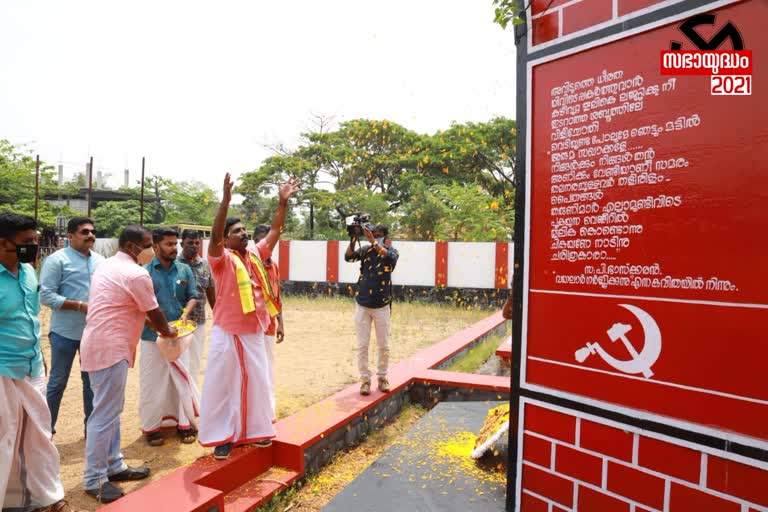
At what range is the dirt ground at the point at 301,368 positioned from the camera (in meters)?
3.68

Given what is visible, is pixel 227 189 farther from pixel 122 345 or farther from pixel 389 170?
pixel 389 170

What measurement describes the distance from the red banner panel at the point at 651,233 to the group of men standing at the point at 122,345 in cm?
196

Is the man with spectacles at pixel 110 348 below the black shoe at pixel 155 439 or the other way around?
the other way around

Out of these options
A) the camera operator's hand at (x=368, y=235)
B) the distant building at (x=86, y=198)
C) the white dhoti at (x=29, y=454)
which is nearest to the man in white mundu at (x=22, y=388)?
the white dhoti at (x=29, y=454)

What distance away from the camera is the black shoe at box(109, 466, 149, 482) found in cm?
327

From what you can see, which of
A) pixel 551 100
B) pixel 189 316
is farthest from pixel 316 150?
pixel 551 100

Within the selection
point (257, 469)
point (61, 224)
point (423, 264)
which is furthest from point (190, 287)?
point (61, 224)

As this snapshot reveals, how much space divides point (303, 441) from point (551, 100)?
278cm

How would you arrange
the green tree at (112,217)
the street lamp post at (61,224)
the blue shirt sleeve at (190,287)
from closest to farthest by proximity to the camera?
the blue shirt sleeve at (190,287) → the street lamp post at (61,224) → the green tree at (112,217)

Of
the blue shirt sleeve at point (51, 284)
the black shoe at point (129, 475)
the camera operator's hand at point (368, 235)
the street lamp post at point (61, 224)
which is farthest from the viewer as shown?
the street lamp post at point (61, 224)

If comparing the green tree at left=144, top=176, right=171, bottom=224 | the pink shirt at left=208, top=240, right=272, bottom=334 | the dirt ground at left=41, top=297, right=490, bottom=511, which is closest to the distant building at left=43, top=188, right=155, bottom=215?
the green tree at left=144, top=176, right=171, bottom=224

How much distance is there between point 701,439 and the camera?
1892 mm

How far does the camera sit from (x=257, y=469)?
11.4ft

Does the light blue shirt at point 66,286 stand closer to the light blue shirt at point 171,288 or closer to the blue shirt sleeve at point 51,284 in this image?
the blue shirt sleeve at point 51,284
